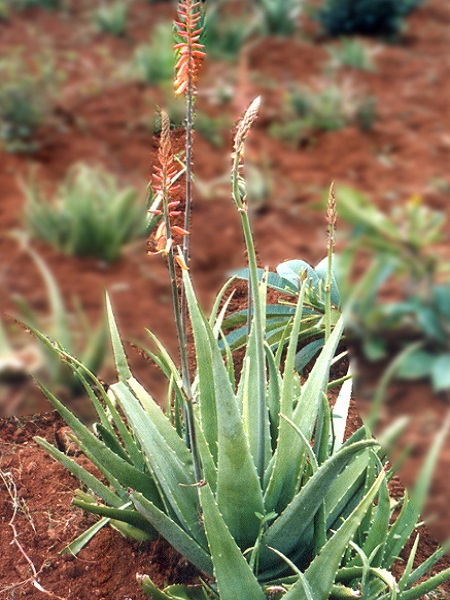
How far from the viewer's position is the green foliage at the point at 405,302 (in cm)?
215

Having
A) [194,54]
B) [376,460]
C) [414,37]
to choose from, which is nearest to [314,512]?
[376,460]

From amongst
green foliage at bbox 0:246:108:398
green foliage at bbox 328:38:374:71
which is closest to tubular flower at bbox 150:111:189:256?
green foliage at bbox 0:246:108:398

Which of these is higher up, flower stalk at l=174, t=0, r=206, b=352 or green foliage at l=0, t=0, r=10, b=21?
flower stalk at l=174, t=0, r=206, b=352

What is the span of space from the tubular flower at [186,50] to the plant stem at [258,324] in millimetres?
117

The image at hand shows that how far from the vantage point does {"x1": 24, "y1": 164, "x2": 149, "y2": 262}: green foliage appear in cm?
242

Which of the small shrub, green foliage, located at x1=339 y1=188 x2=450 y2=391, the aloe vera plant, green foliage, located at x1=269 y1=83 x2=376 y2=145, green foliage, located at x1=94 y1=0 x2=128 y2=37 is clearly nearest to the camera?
the aloe vera plant

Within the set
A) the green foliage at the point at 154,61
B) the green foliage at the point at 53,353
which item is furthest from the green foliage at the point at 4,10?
the green foliage at the point at 53,353

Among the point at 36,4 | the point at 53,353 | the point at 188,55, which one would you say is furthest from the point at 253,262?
the point at 36,4

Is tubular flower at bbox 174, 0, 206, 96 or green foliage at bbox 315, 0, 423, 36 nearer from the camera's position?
tubular flower at bbox 174, 0, 206, 96

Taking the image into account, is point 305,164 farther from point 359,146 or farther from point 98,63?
point 98,63

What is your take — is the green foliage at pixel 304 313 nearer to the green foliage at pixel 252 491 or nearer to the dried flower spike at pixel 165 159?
the green foliage at pixel 252 491

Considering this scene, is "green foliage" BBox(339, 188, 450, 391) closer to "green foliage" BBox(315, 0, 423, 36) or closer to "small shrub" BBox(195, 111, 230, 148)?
"small shrub" BBox(195, 111, 230, 148)

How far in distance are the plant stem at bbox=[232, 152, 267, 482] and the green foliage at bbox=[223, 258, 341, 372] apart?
0.56m

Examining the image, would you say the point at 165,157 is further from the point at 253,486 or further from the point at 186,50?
the point at 253,486
